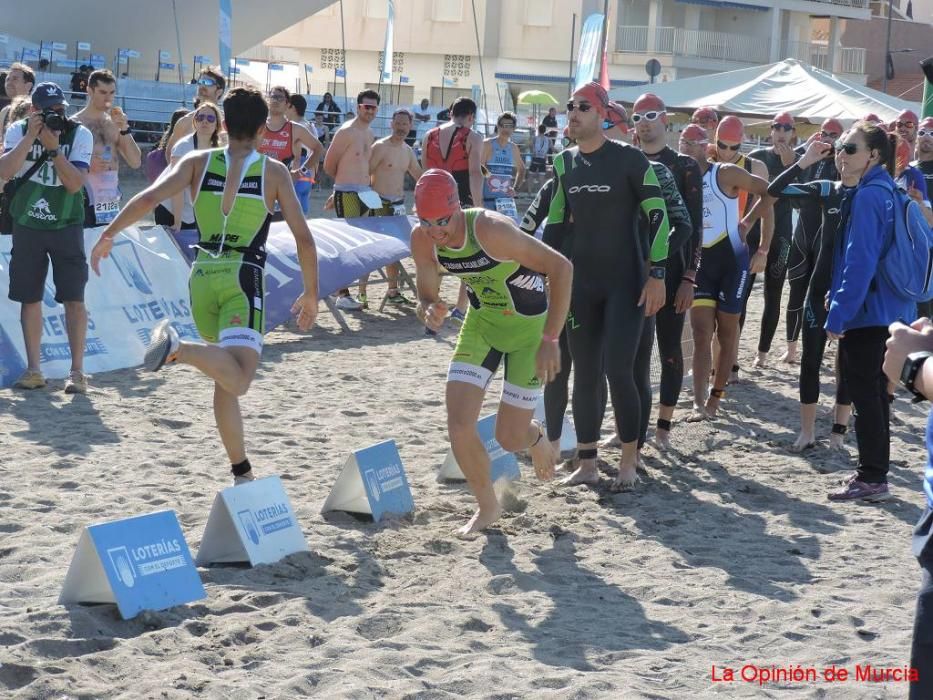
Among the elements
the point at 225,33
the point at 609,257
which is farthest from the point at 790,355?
the point at 225,33

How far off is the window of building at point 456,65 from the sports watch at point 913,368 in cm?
5746

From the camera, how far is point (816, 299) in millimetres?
7301

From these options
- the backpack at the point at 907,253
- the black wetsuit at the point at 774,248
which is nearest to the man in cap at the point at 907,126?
the black wetsuit at the point at 774,248

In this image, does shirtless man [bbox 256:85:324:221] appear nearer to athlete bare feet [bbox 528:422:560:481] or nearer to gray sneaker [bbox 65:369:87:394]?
gray sneaker [bbox 65:369:87:394]

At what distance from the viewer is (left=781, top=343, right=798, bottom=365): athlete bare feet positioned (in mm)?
10281

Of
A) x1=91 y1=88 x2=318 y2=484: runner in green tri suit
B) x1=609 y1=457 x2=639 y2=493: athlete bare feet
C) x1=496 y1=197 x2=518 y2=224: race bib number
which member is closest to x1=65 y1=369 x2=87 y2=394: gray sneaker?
x1=91 y1=88 x2=318 y2=484: runner in green tri suit

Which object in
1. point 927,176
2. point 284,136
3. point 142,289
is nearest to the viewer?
point 142,289

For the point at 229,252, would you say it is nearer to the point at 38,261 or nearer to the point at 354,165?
the point at 38,261

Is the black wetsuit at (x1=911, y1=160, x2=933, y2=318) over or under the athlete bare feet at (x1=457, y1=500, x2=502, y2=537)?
over

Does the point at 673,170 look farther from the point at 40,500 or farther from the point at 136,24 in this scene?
the point at 136,24

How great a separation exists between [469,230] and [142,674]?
7.28 feet

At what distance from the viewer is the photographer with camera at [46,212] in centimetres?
757

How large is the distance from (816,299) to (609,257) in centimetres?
189

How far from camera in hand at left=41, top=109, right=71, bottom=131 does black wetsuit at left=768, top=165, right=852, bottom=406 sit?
14.3 ft
